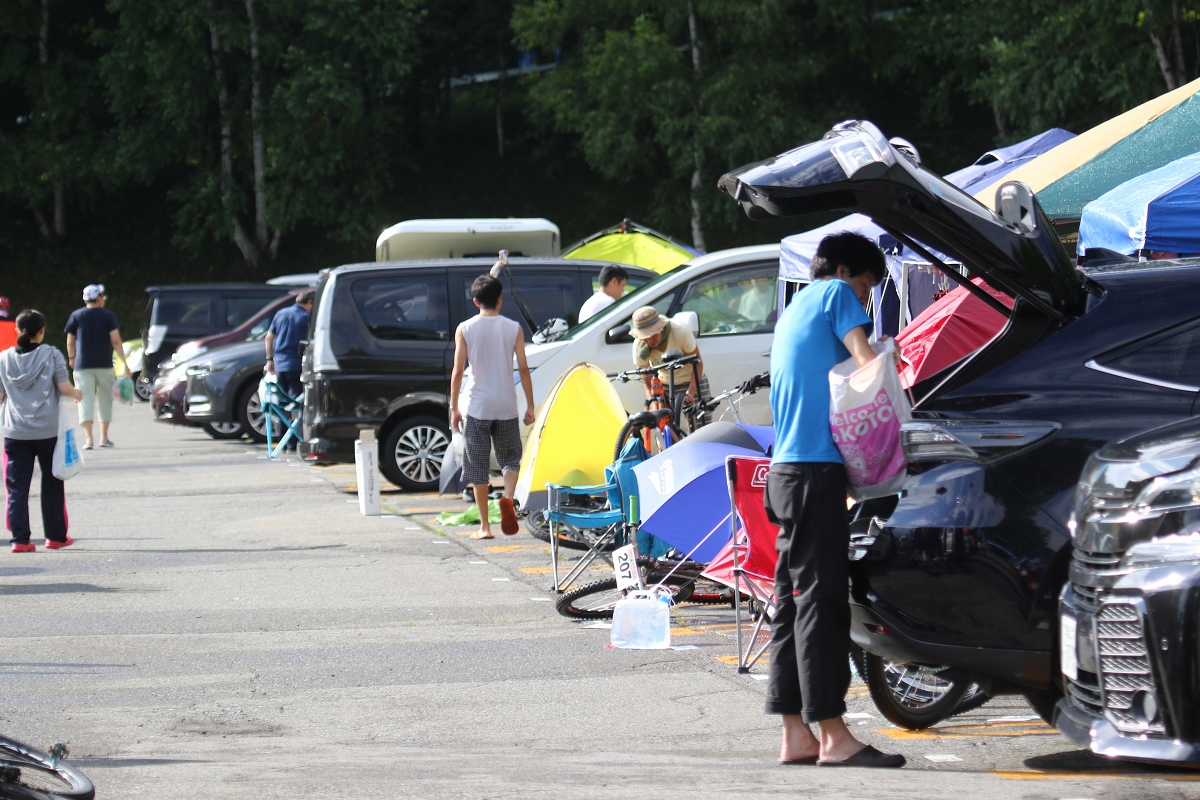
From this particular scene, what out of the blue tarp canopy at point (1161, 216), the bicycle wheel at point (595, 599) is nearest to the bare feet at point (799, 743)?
the bicycle wheel at point (595, 599)

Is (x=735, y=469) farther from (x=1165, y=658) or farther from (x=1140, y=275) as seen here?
(x=1165, y=658)

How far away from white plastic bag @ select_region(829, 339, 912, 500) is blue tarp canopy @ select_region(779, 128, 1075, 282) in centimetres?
433

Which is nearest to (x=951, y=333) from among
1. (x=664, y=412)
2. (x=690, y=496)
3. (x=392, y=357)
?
(x=690, y=496)

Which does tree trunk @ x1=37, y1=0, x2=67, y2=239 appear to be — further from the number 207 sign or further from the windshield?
the number 207 sign

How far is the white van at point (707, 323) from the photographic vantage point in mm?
12133

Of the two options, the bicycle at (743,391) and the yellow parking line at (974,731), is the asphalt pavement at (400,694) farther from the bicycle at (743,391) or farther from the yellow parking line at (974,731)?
the bicycle at (743,391)

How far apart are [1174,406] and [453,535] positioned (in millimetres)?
7006

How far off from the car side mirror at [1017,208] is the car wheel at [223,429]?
15.5m

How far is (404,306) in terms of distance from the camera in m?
13.4

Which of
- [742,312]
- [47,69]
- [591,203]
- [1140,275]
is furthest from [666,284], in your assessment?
[47,69]

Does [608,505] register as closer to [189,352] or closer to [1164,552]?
[1164,552]

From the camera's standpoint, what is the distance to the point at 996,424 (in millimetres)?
4711

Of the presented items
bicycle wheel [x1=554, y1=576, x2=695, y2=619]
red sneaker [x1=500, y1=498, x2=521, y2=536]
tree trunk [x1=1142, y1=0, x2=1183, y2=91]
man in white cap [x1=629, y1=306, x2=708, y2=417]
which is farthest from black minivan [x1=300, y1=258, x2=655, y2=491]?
tree trunk [x1=1142, y1=0, x2=1183, y2=91]

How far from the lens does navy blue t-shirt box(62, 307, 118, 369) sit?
18.7 meters
